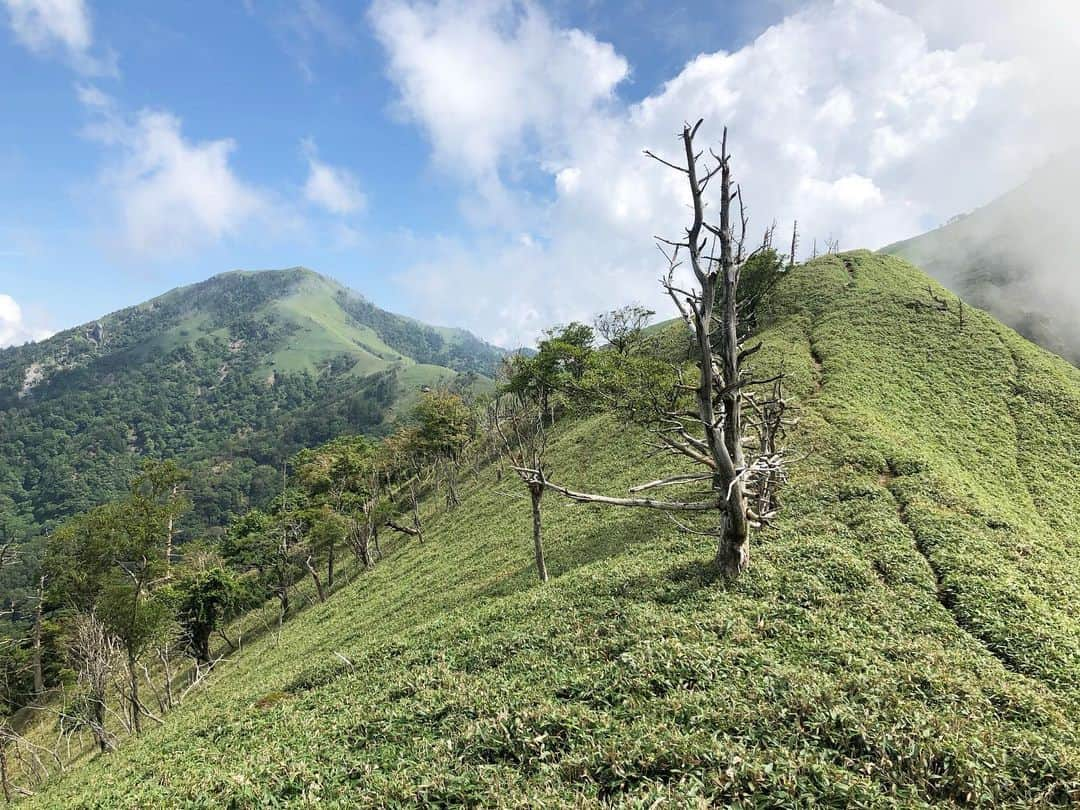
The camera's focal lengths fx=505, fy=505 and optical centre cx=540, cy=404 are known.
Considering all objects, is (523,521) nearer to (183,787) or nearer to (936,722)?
(183,787)

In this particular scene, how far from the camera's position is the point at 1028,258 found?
80.2 meters

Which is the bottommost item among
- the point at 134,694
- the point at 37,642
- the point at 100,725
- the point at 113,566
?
the point at 37,642

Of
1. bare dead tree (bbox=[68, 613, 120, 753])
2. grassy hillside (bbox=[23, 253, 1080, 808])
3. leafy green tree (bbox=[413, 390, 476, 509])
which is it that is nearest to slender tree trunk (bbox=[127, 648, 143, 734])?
bare dead tree (bbox=[68, 613, 120, 753])

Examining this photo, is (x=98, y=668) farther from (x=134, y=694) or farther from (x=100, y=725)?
(x=100, y=725)

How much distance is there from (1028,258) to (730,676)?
349 feet

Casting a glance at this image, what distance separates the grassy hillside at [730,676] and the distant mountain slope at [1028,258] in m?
55.5

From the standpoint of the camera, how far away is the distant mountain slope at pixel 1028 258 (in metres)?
64.6

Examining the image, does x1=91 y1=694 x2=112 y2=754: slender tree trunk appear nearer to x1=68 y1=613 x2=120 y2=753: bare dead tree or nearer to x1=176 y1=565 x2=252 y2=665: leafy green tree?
x1=68 y1=613 x2=120 y2=753: bare dead tree

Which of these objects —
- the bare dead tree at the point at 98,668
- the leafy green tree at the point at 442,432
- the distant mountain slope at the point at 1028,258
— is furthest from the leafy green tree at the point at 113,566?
the distant mountain slope at the point at 1028,258

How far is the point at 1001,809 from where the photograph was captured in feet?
20.5

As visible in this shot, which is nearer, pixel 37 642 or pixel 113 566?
pixel 113 566

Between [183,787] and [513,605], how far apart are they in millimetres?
8588

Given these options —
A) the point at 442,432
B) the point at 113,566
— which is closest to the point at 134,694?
the point at 113,566

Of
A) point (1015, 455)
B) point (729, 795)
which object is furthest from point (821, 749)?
point (1015, 455)
